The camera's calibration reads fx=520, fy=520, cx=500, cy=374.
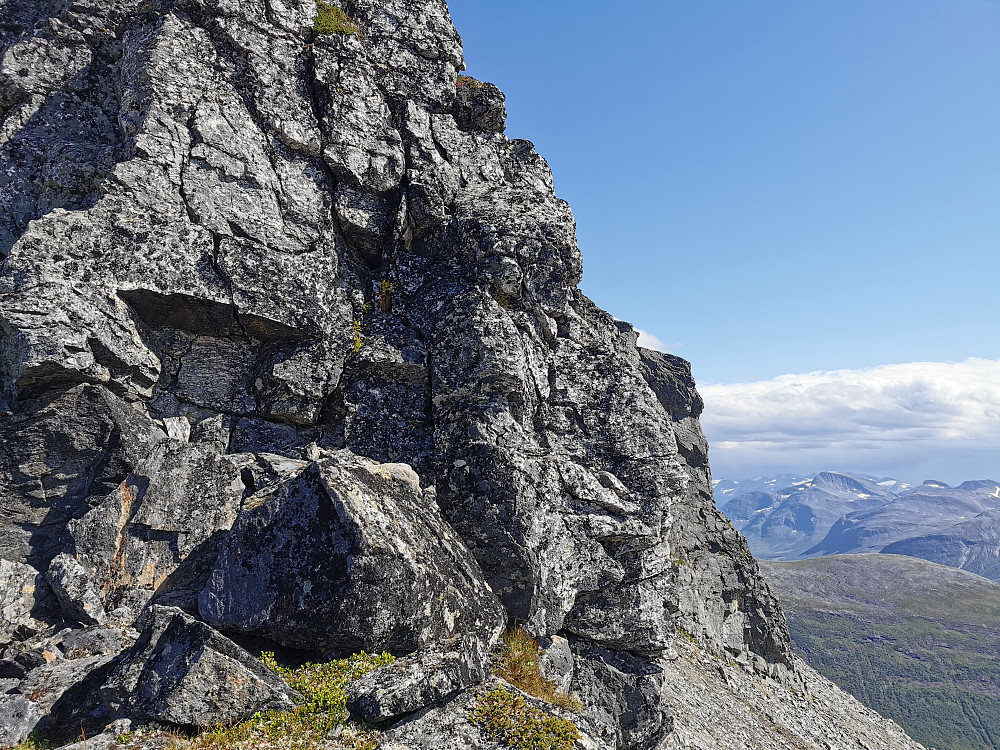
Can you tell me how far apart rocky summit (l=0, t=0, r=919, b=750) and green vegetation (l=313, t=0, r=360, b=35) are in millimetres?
214

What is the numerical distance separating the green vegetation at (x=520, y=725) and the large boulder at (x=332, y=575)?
2673 millimetres

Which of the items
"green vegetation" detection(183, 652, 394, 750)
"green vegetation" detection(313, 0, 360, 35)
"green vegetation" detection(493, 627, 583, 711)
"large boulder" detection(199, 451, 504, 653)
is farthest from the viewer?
"green vegetation" detection(313, 0, 360, 35)

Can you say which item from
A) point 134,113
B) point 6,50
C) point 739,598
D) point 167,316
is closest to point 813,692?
point 739,598

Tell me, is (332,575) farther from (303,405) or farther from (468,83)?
(468,83)

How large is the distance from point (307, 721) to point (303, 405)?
1250 centimetres

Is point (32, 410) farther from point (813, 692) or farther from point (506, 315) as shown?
point (813, 692)

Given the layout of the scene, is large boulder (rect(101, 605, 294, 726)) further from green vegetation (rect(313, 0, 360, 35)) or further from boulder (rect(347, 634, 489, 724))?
green vegetation (rect(313, 0, 360, 35))

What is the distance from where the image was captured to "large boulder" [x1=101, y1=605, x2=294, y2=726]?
37.9ft

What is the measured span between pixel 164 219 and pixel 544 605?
21.4m

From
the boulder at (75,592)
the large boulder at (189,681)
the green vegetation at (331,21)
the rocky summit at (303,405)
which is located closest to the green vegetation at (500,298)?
the rocky summit at (303,405)

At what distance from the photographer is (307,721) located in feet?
39.9

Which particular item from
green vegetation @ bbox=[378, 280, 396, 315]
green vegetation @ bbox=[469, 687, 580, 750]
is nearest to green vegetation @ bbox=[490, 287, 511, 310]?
green vegetation @ bbox=[378, 280, 396, 315]

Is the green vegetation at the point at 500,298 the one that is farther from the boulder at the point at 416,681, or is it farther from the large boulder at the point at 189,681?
the large boulder at the point at 189,681

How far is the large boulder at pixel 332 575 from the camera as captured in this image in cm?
1420
